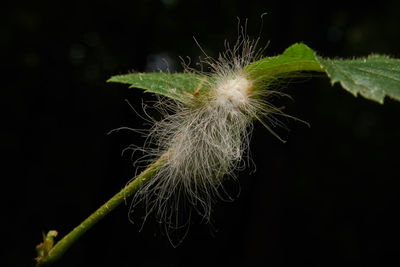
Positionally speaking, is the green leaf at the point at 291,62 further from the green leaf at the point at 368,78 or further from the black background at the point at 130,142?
the black background at the point at 130,142

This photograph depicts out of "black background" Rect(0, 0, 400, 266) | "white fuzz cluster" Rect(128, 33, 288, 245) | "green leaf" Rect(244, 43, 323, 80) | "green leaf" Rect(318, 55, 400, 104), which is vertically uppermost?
"black background" Rect(0, 0, 400, 266)

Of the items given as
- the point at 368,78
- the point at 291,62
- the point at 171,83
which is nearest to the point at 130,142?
the point at 171,83

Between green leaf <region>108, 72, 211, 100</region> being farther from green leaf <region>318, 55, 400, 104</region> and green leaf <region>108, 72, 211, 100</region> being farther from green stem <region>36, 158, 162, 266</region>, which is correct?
green leaf <region>318, 55, 400, 104</region>

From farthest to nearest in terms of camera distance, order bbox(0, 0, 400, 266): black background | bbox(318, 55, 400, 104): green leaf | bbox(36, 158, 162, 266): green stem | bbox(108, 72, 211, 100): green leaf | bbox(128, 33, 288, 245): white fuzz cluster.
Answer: bbox(0, 0, 400, 266): black background
bbox(128, 33, 288, 245): white fuzz cluster
bbox(108, 72, 211, 100): green leaf
bbox(36, 158, 162, 266): green stem
bbox(318, 55, 400, 104): green leaf

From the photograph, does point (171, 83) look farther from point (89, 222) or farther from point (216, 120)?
point (89, 222)

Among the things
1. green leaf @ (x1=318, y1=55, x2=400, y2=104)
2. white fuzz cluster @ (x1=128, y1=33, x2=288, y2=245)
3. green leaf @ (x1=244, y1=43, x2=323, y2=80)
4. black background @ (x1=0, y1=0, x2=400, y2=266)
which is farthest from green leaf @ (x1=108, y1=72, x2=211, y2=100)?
black background @ (x1=0, y1=0, x2=400, y2=266)

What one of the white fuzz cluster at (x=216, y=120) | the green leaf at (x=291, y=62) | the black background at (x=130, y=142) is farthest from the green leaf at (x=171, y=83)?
the black background at (x=130, y=142)

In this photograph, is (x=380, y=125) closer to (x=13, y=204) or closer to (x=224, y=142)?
(x=13, y=204)

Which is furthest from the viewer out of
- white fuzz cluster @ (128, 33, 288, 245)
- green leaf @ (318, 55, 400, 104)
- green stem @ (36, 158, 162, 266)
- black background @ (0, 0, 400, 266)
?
black background @ (0, 0, 400, 266)
